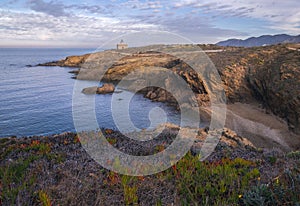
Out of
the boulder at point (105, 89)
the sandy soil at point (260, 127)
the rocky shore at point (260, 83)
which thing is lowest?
the sandy soil at point (260, 127)

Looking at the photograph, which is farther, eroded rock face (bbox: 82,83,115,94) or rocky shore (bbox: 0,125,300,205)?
eroded rock face (bbox: 82,83,115,94)

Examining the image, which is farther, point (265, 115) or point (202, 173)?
point (265, 115)

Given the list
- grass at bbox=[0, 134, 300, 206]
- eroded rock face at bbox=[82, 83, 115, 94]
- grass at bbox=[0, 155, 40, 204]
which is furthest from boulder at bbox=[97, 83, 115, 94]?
grass at bbox=[0, 134, 300, 206]

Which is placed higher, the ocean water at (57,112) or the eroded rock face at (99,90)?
the eroded rock face at (99,90)

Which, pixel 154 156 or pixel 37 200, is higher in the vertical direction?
pixel 37 200

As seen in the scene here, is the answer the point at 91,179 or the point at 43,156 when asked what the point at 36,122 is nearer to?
the point at 43,156

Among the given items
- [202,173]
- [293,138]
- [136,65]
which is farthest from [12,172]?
[136,65]

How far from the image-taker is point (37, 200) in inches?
199

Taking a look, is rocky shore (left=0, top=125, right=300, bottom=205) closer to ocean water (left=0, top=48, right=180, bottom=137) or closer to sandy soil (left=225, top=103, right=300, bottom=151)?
sandy soil (left=225, top=103, right=300, bottom=151)

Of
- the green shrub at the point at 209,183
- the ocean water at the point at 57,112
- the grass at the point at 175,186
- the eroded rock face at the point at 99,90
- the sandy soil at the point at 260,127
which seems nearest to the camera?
the grass at the point at 175,186

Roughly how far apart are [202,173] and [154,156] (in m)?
2.47

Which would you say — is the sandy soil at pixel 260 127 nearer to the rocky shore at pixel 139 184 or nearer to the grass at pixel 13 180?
the rocky shore at pixel 139 184

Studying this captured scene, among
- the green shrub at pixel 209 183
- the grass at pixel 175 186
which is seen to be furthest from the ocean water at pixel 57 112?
the grass at pixel 175 186

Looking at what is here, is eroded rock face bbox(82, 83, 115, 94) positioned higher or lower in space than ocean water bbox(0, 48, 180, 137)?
higher
